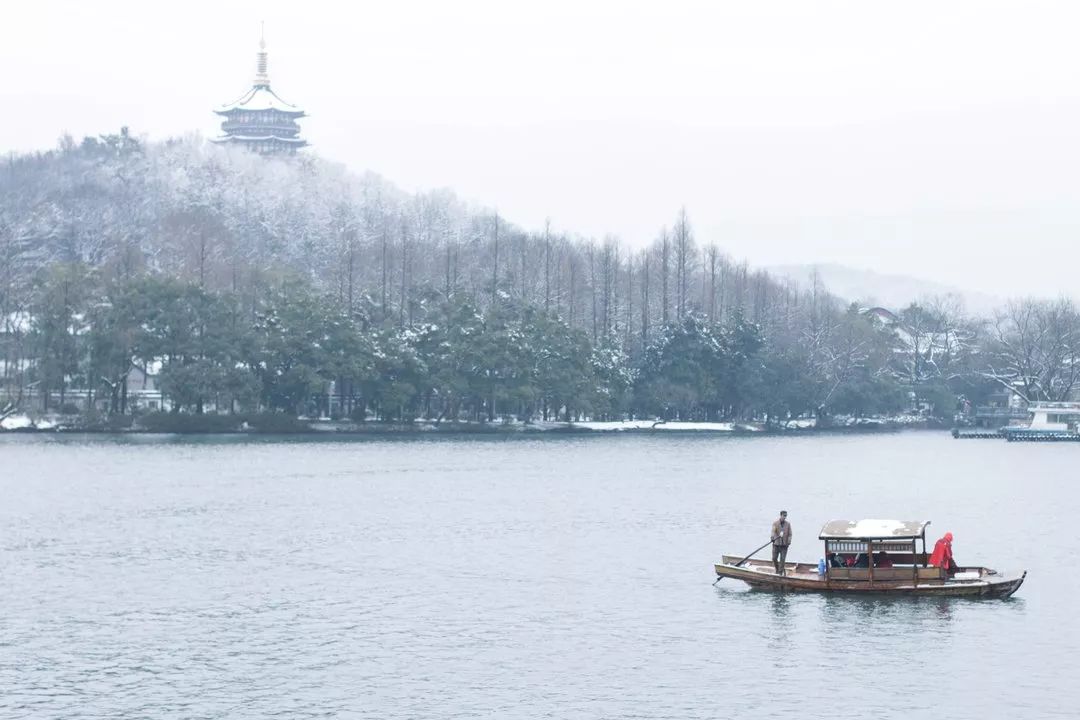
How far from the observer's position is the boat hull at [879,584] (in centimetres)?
3828

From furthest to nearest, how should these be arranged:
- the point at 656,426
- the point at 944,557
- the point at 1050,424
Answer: the point at 1050,424, the point at 656,426, the point at 944,557

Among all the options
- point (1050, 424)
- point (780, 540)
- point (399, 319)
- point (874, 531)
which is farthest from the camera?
point (1050, 424)

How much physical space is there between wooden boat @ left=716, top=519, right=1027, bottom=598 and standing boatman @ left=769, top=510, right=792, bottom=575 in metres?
0.23

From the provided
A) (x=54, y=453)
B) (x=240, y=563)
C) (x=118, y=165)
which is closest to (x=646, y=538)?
(x=240, y=563)

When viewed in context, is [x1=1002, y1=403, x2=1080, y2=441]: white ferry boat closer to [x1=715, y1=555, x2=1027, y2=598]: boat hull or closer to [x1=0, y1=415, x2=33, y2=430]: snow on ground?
[x1=0, y1=415, x2=33, y2=430]: snow on ground

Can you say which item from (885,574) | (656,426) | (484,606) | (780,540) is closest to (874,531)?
(885,574)

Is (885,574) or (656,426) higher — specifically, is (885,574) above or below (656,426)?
below

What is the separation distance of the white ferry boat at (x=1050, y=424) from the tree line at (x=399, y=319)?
13.1 m

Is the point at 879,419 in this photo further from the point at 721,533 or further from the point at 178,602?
the point at 178,602

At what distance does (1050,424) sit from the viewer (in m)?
133

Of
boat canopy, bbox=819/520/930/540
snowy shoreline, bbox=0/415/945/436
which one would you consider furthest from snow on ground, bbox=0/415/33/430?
boat canopy, bbox=819/520/930/540

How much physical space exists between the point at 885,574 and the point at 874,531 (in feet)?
3.72

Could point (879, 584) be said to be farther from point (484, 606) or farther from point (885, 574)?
point (484, 606)

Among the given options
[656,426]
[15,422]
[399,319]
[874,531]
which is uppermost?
[399,319]
